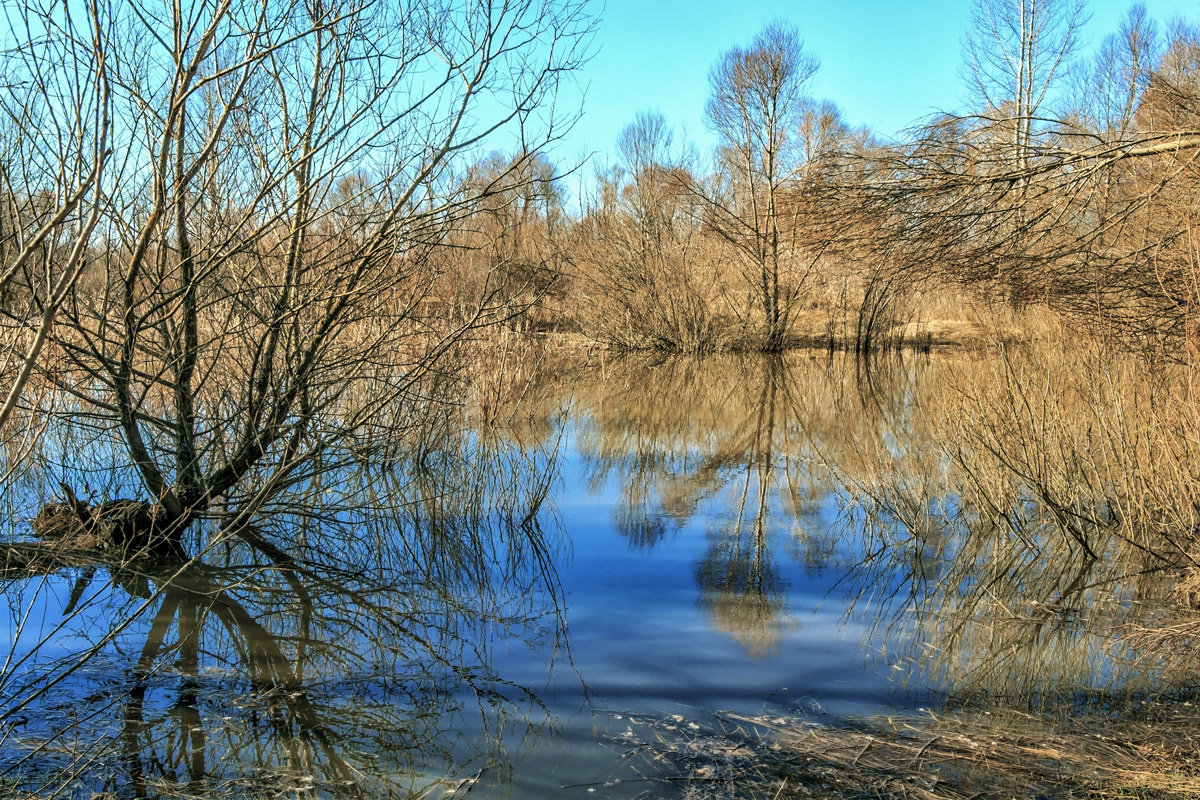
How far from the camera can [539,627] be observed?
4504 mm

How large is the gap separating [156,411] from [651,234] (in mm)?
14324

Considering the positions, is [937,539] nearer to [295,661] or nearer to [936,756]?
[936,756]

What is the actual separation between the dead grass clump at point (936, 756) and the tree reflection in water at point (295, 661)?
659mm

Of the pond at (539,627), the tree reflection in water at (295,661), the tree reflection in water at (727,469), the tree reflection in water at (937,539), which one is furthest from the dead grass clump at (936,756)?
the tree reflection in water at (727,469)

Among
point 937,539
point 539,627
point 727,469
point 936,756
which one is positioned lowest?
point 936,756

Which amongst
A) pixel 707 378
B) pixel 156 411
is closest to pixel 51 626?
pixel 156 411

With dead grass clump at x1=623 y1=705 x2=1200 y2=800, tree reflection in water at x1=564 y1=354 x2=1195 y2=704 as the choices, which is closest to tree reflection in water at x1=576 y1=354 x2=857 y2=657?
tree reflection in water at x1=564 y1=354 x2=1195 y2=704

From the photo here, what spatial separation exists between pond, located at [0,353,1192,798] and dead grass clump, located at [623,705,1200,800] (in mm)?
106

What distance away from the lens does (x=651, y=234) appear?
2078 centimetres

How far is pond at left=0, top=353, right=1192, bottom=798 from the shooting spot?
3.05 metres

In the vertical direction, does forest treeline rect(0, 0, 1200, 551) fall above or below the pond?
above

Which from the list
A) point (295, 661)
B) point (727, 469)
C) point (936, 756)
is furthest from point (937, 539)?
point (295, 661)

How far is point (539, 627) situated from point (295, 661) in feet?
3.78

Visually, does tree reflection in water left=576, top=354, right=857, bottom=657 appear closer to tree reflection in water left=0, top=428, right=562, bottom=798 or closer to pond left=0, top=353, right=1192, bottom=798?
pond left=0, top=353, right=1192, bottom=798
